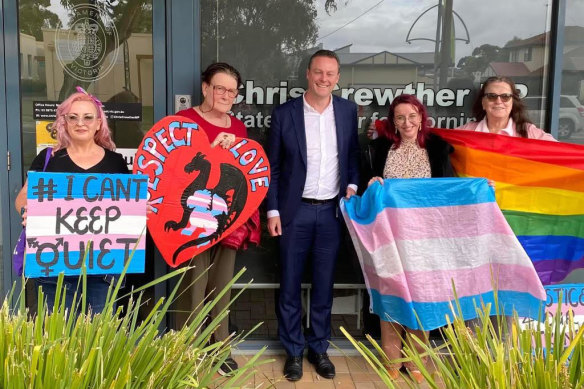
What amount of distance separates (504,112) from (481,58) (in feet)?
2.36

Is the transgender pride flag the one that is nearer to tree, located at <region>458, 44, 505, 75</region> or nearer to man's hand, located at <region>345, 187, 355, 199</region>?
man's hand, located at <region>345, 187, 355, 199</region>

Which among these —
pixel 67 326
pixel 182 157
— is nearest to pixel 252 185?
pixel 182 157

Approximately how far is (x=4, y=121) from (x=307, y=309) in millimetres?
2372

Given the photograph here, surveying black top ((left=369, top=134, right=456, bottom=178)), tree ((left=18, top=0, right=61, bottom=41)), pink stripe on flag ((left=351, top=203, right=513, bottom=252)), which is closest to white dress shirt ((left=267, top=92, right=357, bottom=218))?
black top ((left=369, top=134, right=456, bottom=178))

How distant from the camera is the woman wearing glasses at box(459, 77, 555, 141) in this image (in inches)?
136

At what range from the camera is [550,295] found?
3348 millimetres

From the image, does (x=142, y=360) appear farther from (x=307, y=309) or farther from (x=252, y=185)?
(x=307, y=309)

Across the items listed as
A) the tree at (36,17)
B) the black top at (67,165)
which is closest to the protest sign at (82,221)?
the black top at (67,165)

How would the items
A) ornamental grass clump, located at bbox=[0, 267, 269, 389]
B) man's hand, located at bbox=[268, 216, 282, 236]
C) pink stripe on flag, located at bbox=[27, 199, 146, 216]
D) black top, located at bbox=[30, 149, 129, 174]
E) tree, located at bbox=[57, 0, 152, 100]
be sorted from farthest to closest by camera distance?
tree, located at bbox=[57, 0, 152, 100] < man's hand, located at bbox=[268, 216, 282, 236] < black top, located at bbox=[30, 149, 129, 174] < pink stripe on flag, located at bbox=[27, 199, 146, 216] < ornamental grass clump, located at bbox=[0, 267, 269, 389]

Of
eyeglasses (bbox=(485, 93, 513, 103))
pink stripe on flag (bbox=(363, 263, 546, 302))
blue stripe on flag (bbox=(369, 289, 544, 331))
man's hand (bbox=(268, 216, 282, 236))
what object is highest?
eyeglasses (bbox=(485, 93, 513, 103))

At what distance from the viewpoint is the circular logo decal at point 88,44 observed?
3.78 metres

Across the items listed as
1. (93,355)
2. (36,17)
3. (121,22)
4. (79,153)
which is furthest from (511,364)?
(36,17)

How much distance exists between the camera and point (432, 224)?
3.36 m

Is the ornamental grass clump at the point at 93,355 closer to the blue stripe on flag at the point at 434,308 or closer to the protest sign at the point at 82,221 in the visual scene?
the protest sign at the point at 82,221
